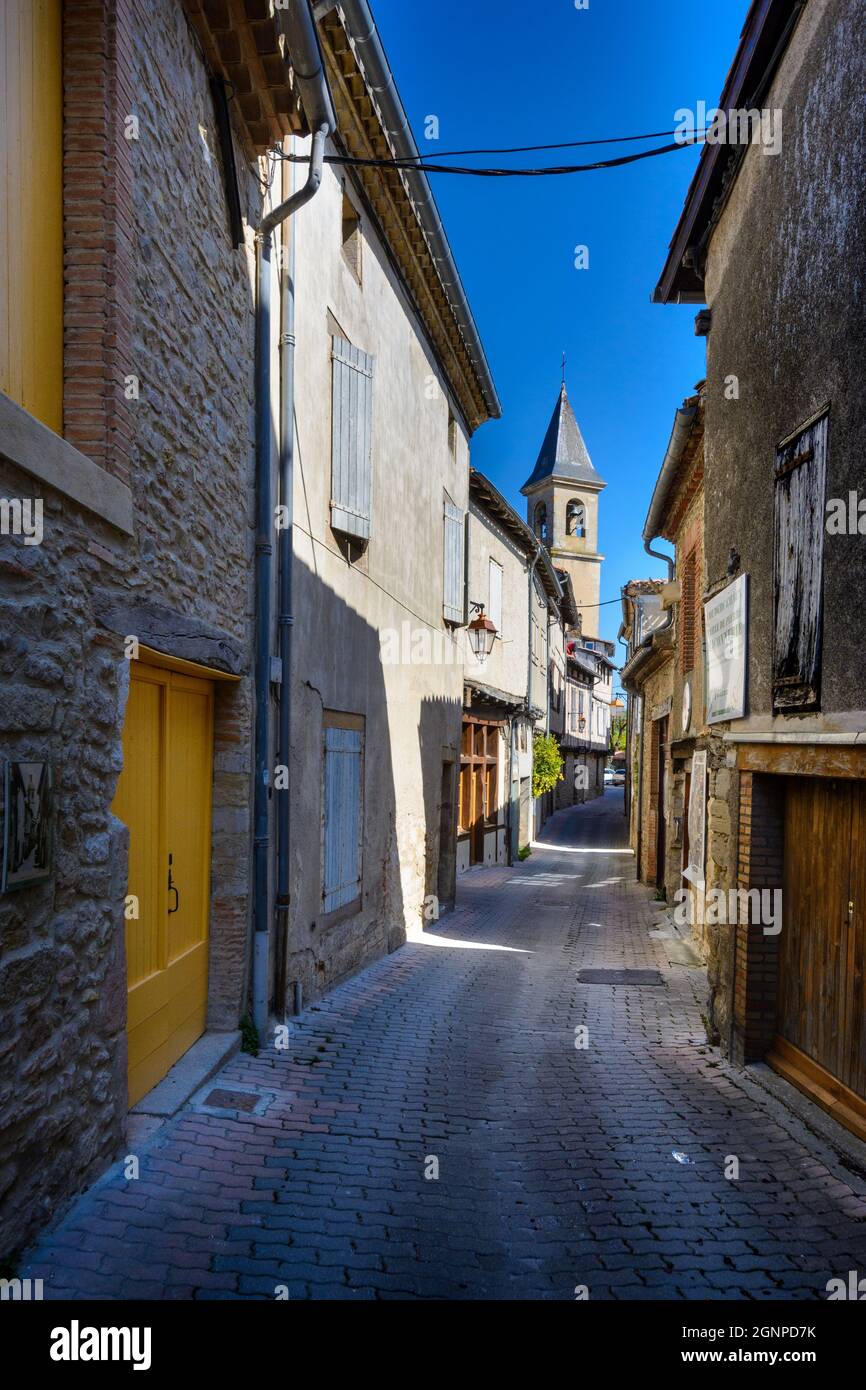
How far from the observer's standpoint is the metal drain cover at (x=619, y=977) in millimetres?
8883

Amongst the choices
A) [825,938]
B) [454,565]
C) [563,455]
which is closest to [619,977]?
[825,938]

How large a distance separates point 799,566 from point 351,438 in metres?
4.24

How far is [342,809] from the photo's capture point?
788 cm

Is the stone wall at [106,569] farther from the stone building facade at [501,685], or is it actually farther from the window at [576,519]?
the window at [576,519]

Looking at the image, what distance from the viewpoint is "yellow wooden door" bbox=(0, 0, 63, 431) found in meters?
3.25

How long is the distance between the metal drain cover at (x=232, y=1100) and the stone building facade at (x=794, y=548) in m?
3.05

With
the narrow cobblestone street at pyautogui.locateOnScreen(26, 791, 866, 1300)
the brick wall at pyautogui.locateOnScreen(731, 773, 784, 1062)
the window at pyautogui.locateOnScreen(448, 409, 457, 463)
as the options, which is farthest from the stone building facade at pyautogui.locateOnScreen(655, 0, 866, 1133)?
the window at pyautogui.locateOnScreen(448, 409, 457, 463)

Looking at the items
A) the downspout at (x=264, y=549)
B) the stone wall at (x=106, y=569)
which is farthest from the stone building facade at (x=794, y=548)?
the stone wall at (x=106, y=569)

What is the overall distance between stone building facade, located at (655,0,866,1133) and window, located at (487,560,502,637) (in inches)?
447
